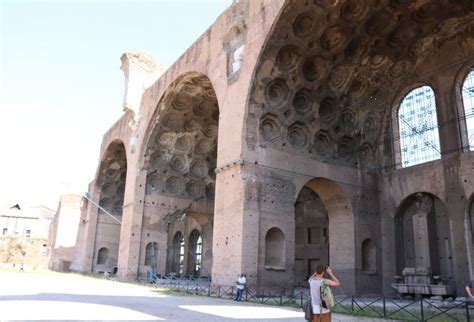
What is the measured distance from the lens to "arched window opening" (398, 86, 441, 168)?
1730cm

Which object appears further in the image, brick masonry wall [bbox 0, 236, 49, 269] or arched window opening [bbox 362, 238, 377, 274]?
brick masonry wall [bbox 0, 236, 49, 269]

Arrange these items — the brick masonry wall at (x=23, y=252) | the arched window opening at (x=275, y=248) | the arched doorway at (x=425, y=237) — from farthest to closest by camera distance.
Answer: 1. the brick masonry wall at (x=23, y=252)
2. the arched doorway at (x=425, y=237)
3. the arched window opening at (x=275, y=248)

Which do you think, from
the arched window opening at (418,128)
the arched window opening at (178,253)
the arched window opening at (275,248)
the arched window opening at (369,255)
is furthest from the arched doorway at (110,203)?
the arched window opening at (418,128)

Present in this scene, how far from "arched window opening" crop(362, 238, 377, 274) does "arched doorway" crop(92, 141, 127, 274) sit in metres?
19.6

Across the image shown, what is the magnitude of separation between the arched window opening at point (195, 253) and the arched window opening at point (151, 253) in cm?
612

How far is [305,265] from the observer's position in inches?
887

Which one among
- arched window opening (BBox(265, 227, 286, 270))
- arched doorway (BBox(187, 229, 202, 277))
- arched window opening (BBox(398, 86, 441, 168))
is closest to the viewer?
arched window opening (BBox(265, 227, 286, 270))

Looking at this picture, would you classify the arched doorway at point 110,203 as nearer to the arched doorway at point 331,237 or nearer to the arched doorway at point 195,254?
the arched doorway at point 195,254

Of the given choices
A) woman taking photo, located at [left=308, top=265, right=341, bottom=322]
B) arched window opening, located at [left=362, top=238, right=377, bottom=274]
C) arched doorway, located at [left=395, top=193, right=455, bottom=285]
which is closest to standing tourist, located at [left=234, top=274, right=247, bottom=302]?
arched window opening, located at [left=362, top=238, right=377, bottom=274]

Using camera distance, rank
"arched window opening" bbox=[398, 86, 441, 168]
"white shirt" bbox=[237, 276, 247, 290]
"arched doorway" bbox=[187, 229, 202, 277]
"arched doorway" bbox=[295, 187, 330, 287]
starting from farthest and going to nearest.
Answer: "arched doorway" bbox=[187, 229, 202, 277], "arched doorway" bbox=[295, 187, 330, 287], "arched window opening" bbox=[398, 86, 441, 168], "white shirt" bbox=[237, 276, 247, 290]

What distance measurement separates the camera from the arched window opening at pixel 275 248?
15.2 meters

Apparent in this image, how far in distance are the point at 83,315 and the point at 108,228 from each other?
86.8 feet

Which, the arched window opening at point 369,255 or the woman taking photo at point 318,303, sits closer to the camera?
the woman taking photo at point 318,303

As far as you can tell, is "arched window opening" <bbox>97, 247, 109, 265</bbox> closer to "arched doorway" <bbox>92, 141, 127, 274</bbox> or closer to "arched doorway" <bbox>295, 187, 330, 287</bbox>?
"arched doorway" <bbox>92, 141, 127, 274</bbox>
